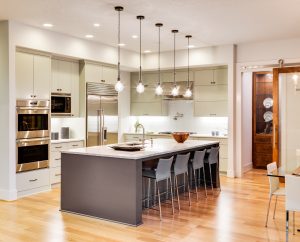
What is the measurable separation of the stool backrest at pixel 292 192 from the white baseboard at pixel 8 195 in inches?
175

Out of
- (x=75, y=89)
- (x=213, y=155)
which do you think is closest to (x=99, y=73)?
(x=75, y=89)

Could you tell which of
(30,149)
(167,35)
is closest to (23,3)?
(30,149)

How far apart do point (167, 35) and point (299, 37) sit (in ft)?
9.22

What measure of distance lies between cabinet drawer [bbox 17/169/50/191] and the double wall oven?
0.09 metres

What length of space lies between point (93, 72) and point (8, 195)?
325cm

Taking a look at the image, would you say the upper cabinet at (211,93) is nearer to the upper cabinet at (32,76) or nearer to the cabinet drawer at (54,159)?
the cabinet drawer at (54,159)

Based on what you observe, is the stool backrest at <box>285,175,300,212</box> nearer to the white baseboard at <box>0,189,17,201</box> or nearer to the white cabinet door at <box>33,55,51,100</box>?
the white baseboard at <box>0,189,17,201</box>

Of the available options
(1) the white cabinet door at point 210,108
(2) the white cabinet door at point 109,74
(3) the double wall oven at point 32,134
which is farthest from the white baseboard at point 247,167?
(3) the double wall oven at point 32,134

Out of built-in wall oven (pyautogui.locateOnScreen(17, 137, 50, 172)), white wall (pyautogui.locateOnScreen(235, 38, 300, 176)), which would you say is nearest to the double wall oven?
built-in wall oven (pyautogui.locateOnScreen(17, 137, 50, 172))

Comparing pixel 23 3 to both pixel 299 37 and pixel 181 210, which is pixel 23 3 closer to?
pixel 181 210

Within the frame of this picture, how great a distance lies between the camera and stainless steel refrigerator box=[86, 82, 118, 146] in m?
7.68

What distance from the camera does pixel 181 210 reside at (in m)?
5.30

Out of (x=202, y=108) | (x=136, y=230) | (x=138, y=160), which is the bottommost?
(x=136, y=230)

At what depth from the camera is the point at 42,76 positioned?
655 centimetres
